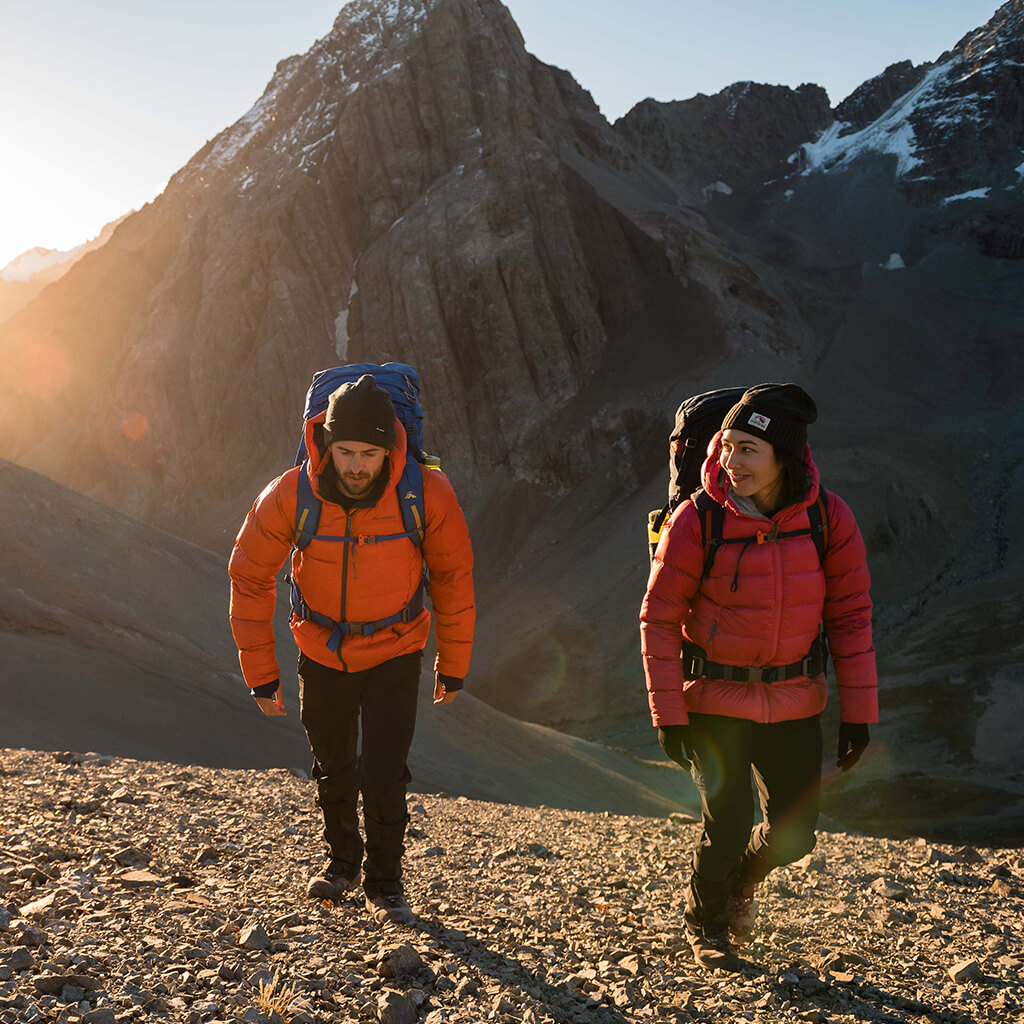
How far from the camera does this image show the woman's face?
3527 millimetres

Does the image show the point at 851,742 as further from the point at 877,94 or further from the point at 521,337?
the point at 877,94

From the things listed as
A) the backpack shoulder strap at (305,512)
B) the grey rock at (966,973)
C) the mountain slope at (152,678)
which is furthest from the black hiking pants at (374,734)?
the mountain slope at (152,678)

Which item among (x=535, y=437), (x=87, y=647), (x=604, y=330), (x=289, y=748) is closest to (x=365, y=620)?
(x=289, y=748)

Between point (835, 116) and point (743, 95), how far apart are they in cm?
1159

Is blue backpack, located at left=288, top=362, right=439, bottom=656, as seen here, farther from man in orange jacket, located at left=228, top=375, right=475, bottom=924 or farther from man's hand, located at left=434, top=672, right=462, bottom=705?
man's hand, located at left=434, top=672, right=462, bottom=705

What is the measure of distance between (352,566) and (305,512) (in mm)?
319

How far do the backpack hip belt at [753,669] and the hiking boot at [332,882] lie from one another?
74.9 inches

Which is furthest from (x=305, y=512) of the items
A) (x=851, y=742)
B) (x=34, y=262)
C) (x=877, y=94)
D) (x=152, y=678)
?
(x=34, y=262)

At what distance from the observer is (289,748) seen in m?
11.1

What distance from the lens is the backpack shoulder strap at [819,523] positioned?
11.9 ft

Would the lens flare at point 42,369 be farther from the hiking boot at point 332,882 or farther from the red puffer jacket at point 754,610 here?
the red puffer jacket at point 754,610

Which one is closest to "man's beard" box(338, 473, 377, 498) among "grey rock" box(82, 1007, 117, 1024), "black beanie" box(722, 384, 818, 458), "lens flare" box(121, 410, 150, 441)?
"black beanie" box(722, 384, 818, 458)

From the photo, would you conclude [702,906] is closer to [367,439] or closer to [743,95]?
[367,439]

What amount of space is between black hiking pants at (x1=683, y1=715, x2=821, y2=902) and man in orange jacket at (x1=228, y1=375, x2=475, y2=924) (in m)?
1.17
